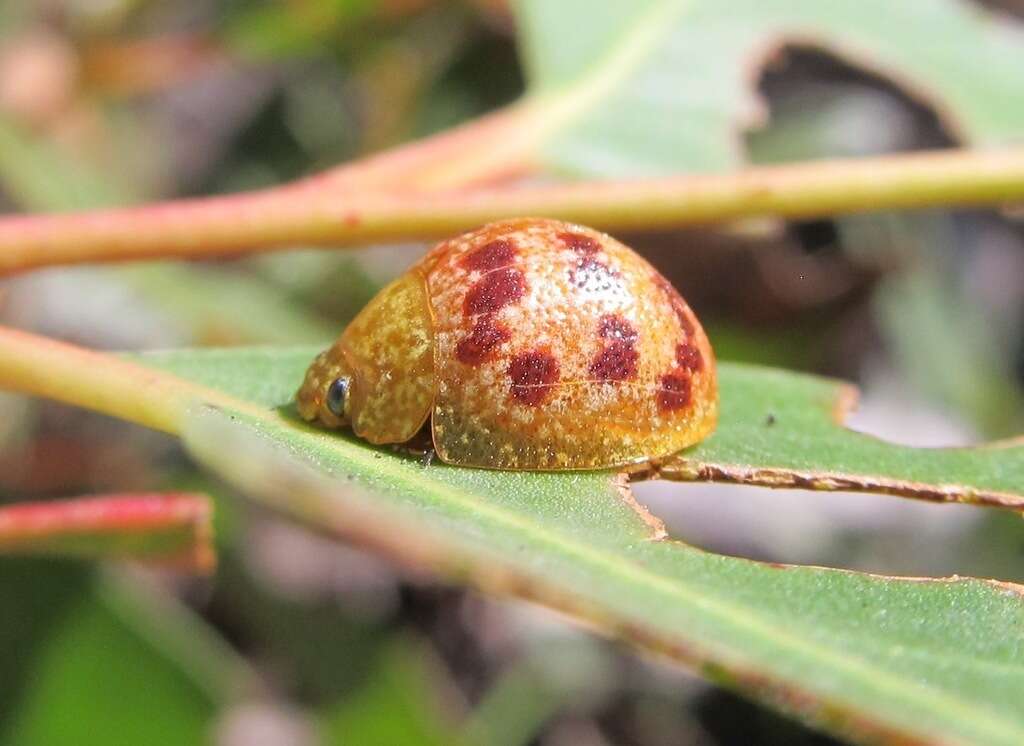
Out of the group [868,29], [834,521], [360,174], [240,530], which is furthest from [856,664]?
[834,521]

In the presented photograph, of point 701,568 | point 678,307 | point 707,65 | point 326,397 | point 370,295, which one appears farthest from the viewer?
point 370,295

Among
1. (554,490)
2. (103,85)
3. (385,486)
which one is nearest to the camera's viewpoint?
(385,486)

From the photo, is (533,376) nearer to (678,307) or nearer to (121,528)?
(678,307)

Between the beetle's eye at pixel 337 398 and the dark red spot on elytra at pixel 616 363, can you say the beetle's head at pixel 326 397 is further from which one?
the dark red spot on elytra at pixel 616 363

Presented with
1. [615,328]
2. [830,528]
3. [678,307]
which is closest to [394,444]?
[615,328]

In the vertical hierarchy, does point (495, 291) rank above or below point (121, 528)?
above

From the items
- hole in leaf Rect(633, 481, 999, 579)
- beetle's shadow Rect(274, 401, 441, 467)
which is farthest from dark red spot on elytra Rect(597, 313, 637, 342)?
hole in leaf Rect(633, 481, 999, 579)

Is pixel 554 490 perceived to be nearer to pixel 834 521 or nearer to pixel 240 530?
pixel 240 530

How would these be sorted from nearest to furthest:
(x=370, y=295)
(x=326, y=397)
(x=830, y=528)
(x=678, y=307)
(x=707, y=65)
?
1. (x=326, y=397)
2. (x=678, y=307)
3. (x=707, y=65)
4. (x=370, y=295)
5. (x=830, y=528)
